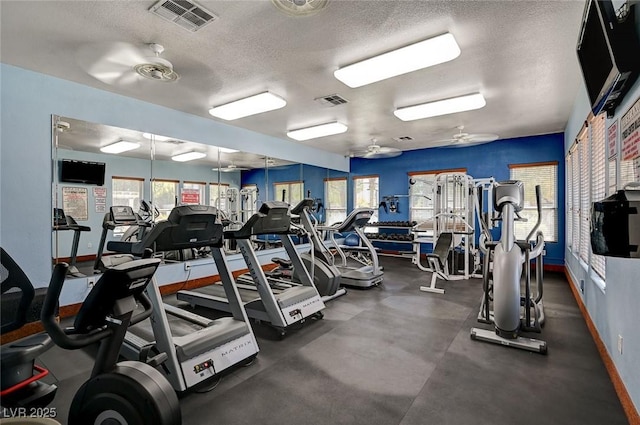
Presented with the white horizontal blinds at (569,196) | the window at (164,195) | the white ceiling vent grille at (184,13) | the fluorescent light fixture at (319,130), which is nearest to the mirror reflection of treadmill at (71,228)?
the window at (164,195)

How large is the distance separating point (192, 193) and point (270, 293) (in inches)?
118

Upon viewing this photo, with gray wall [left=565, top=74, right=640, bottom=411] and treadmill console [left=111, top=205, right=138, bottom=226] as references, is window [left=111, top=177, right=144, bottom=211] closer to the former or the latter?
treadmill console [left=111, top=205, right=138, bottom=226]

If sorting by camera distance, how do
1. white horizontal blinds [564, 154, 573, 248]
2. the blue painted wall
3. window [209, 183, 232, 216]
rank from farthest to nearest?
the blue painted wall, window [209, 183, 232, 216], white horizontal blinds [564, 154, 573, 248]

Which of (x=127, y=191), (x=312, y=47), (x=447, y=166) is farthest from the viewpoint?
(x=447, y=166)

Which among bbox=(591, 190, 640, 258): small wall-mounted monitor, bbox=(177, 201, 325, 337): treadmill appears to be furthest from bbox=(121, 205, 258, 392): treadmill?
bbox=(591, 190, 640, 258): small wall-mounted monitor

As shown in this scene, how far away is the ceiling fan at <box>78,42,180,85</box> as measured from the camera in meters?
2.94

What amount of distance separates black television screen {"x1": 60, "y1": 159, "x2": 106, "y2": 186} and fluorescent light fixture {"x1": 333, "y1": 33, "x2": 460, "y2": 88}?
3.36 metres

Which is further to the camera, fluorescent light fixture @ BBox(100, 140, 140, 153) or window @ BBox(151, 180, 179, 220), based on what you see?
window @ BBox(151, 180, 179, 220)

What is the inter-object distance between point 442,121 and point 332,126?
6.41 ft

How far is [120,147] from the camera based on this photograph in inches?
177

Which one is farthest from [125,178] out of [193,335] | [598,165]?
[598,165]

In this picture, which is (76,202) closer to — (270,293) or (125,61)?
(125,61)

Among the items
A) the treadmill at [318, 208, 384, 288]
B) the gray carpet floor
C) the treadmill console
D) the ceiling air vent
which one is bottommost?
the gray carpet floor

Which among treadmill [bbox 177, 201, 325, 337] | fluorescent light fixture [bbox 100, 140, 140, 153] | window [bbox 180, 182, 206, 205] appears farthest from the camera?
window [bbox 180, 182, 206, 205]
